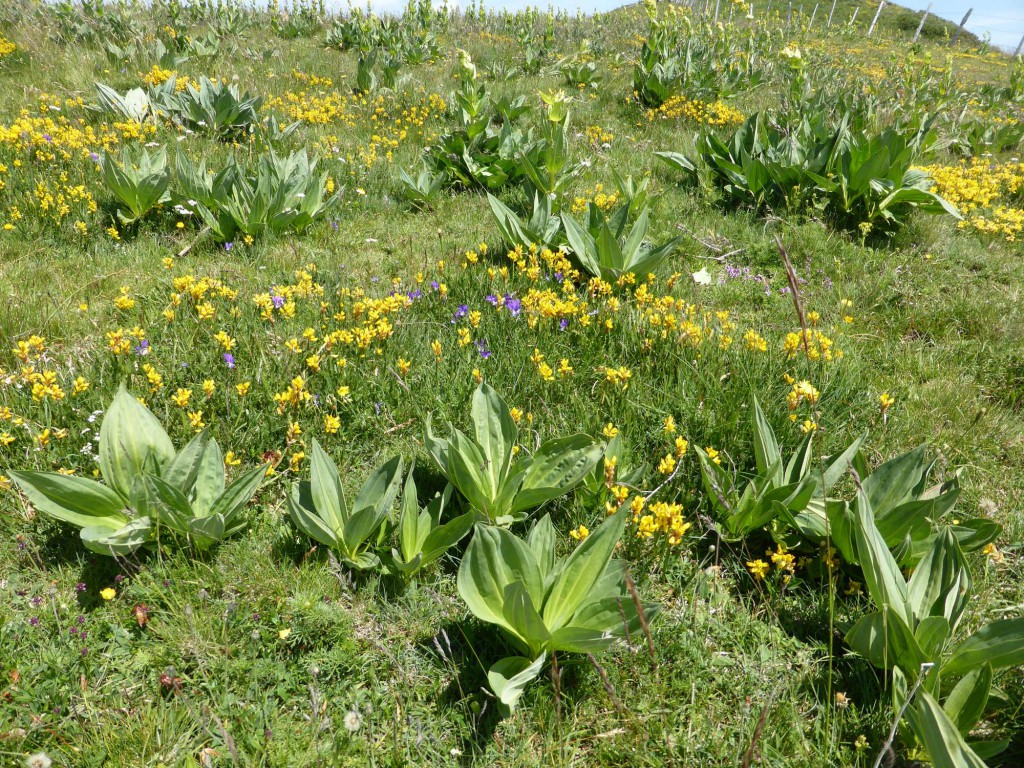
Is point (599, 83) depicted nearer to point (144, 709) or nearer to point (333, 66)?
point (333, 66)

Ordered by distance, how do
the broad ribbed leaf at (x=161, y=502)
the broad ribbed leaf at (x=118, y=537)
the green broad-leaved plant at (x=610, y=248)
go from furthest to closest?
the green broad-leaved plant at (x=610, y=248) → the broad ribbed leaf at (x=161, y=502) → the broad ribbed leaf at (x=118, y=537)

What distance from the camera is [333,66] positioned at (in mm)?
10141

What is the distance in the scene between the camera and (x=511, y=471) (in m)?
2.71

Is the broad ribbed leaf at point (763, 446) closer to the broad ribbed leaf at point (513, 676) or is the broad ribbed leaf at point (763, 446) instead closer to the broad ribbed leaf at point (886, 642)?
the broad ribbed leaf at point (886, 642)

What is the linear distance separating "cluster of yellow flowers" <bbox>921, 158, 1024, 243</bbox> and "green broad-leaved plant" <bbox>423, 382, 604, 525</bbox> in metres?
5.48

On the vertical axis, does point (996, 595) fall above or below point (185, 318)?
above

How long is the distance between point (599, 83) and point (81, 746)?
1078 cm

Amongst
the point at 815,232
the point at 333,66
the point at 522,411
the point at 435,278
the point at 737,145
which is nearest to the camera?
the point at 522,411

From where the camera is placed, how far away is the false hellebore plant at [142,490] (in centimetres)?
231

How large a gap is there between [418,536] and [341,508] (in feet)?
1.10

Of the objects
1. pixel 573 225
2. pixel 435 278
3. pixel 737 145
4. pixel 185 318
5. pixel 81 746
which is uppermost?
pixel 737 145

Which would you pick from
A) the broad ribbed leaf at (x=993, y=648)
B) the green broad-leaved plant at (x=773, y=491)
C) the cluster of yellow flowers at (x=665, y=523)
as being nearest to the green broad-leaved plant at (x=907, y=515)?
the green broad-leaved plant at (x=773, y=491)

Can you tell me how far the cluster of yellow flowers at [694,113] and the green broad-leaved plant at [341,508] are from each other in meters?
7.54

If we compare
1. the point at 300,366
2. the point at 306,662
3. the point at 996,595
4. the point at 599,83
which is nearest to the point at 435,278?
the point at 300,366
